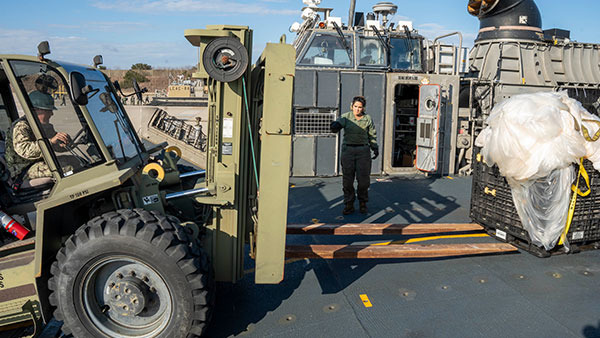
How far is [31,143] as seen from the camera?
311 cm

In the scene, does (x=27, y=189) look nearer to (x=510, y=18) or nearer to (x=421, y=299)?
(x=421, y=299)

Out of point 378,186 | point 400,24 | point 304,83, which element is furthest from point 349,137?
point 400,24

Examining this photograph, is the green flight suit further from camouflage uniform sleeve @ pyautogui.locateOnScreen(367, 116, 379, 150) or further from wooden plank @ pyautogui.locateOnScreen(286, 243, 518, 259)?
wooden plank @ pyautogui.locateOnScreen(286, 243, 518, 259)

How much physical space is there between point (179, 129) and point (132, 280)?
11.4 metres

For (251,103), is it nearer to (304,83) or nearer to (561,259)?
(561,259)

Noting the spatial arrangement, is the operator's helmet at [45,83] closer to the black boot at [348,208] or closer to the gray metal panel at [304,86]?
the black boot at [348,208]

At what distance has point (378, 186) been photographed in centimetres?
884

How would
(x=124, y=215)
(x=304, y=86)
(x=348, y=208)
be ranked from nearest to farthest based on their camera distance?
(x=124, y=215), (x=348, y=208), (x=304, y=86)

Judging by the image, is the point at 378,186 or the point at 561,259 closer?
the point at 561,259

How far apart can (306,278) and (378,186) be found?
15.8ft

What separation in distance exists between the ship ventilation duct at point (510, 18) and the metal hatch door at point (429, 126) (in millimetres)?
2998

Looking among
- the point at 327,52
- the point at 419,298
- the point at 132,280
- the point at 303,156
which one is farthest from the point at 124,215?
the point at 327,52

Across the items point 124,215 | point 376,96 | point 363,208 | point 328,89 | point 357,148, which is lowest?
point 363,208

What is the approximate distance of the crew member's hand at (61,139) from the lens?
3062mm
